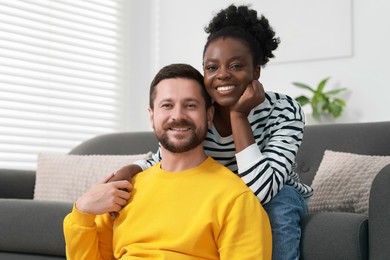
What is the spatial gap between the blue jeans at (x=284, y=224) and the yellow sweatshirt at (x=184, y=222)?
0.07 metres

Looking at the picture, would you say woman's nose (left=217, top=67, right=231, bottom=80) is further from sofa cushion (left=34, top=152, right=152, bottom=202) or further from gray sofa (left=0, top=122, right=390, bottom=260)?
sofa cushion (left=34, top=152, right=152, bottom=202)

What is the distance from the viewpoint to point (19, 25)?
4199mm

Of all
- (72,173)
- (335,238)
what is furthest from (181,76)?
(72,173)

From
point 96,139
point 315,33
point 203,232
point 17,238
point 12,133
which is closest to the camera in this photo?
point 203,232

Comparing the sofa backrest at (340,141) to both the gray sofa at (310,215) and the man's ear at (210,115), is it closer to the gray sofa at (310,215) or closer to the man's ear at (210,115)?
the gray sofa at (310,215)

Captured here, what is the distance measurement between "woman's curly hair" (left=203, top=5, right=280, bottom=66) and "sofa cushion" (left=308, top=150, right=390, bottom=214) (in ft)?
2.20

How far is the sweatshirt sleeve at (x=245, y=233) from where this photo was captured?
1.48m

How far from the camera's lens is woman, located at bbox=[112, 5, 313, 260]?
62.8 inches

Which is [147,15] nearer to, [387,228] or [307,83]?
[307,83]

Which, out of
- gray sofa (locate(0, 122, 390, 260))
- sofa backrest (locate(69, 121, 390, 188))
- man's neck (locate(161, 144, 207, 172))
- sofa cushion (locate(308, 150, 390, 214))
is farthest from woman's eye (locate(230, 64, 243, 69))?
sofa backrest (locate(69, 121, 390, 188))

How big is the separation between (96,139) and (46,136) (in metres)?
1.17

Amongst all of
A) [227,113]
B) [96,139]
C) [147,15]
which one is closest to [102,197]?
[227,113]

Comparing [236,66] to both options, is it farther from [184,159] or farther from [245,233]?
[245,233]

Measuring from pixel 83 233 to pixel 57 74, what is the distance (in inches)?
116
